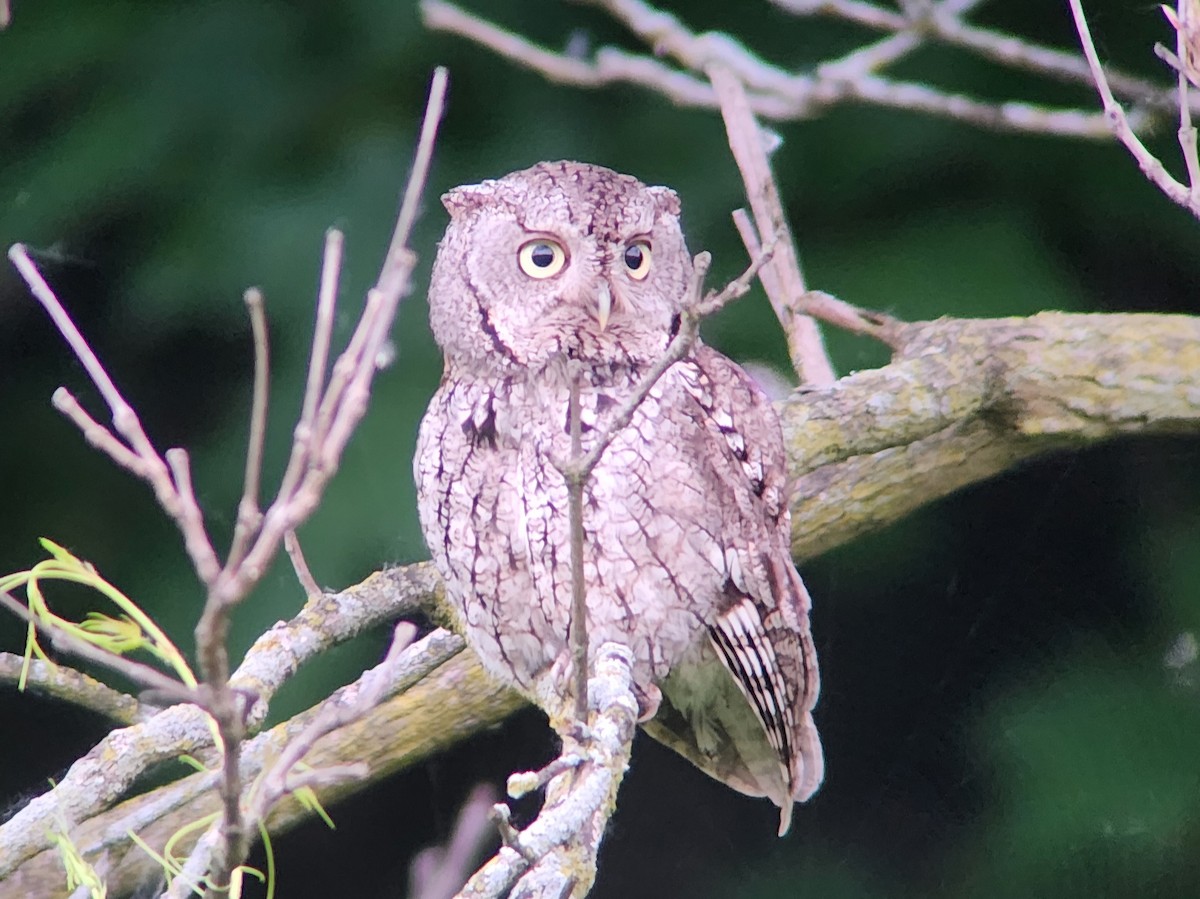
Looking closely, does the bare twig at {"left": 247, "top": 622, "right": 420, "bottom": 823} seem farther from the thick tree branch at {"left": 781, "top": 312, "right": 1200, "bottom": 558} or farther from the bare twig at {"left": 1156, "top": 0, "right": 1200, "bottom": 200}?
the thick tree branch at {"left": 781, "top": 312, "right": 1200, "bottom": 558}

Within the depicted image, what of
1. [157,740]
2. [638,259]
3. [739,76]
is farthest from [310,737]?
[739,76]

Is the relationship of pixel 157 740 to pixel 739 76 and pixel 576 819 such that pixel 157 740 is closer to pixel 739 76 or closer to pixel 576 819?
pixel 576 819

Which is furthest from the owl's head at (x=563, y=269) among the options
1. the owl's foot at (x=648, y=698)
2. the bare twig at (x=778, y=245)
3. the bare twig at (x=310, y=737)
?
the bare twig at (x=310, y=737)

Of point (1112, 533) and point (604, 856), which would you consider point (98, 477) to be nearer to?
point (604, 856)

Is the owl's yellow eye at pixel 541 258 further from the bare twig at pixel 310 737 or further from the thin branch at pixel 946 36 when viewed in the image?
the bare twig at pixel 310 737

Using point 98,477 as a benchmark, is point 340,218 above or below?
A: above

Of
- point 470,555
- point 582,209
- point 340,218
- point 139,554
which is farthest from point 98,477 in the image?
point 582,209

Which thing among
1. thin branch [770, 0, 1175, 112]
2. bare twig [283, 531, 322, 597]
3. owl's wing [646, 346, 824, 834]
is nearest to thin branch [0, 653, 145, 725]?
bare twig [283, 531, 322, 597]
